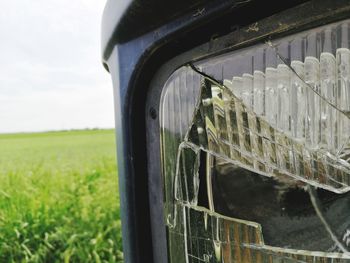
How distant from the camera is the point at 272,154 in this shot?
2.03 ft

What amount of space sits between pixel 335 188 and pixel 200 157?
0.65ft

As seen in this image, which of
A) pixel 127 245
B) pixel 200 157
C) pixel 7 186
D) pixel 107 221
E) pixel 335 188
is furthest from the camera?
pixel 7 186

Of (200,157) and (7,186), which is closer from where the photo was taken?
(200,157)

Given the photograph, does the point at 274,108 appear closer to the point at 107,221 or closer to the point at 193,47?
the point at 193,47

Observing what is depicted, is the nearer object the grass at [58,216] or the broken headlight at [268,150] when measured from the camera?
the broken headlight at [268,150]

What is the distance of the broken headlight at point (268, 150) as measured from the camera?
57 centimetres

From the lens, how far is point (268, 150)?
2.04ft

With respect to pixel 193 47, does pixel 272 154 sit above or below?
below

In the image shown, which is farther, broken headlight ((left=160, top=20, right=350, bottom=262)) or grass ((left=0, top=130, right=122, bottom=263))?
grass ((left=0, top=130, right=122, bottom=263))

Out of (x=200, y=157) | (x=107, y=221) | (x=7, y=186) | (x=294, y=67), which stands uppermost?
(x=294, y=67)

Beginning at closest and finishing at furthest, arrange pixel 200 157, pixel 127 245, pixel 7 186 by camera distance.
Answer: pixel 200 157 < pixel 127 245 < pixel 7 186

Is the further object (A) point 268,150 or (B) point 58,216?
(B) point 58,216

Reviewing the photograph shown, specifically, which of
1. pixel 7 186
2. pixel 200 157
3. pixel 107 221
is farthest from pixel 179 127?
pixel 7 186

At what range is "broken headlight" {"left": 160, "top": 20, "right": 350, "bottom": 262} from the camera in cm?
57
